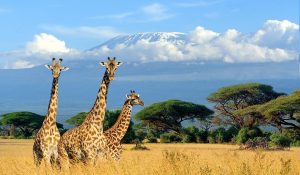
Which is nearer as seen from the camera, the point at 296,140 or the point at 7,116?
the point at 296,140

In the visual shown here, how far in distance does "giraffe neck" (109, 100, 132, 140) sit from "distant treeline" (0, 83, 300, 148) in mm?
28987

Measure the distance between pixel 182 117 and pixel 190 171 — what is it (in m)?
49.7

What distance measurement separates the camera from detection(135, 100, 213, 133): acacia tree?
6100 cm

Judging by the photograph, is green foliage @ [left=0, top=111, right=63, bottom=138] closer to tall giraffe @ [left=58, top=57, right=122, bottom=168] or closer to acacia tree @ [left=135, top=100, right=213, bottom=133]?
acacia tree @ [left=135, top=100, right=213, bottom=133]

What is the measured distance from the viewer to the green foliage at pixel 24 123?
65.7 m

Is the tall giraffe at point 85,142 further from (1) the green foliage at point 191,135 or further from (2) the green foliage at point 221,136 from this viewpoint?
(1) the green foliage at point 191,135

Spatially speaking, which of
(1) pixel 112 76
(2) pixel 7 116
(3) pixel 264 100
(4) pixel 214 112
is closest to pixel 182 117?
(4) pixel 214 112

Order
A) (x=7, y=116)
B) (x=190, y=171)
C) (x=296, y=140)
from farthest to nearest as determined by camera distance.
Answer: (x=7, y=116)
(x=296, y=140)
(x=190, y=171)

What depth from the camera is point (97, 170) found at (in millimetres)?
13398

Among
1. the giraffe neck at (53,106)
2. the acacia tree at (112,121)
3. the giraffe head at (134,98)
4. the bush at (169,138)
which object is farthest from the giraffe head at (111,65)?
the bush at (169,138)

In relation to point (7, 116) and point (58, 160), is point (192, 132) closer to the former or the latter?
point (7, 116)

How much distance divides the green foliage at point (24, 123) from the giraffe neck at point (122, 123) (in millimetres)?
48229

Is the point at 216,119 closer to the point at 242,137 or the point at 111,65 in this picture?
A: the point at 242,137

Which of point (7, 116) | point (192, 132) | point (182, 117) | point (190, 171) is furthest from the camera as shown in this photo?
point (7, 116)
